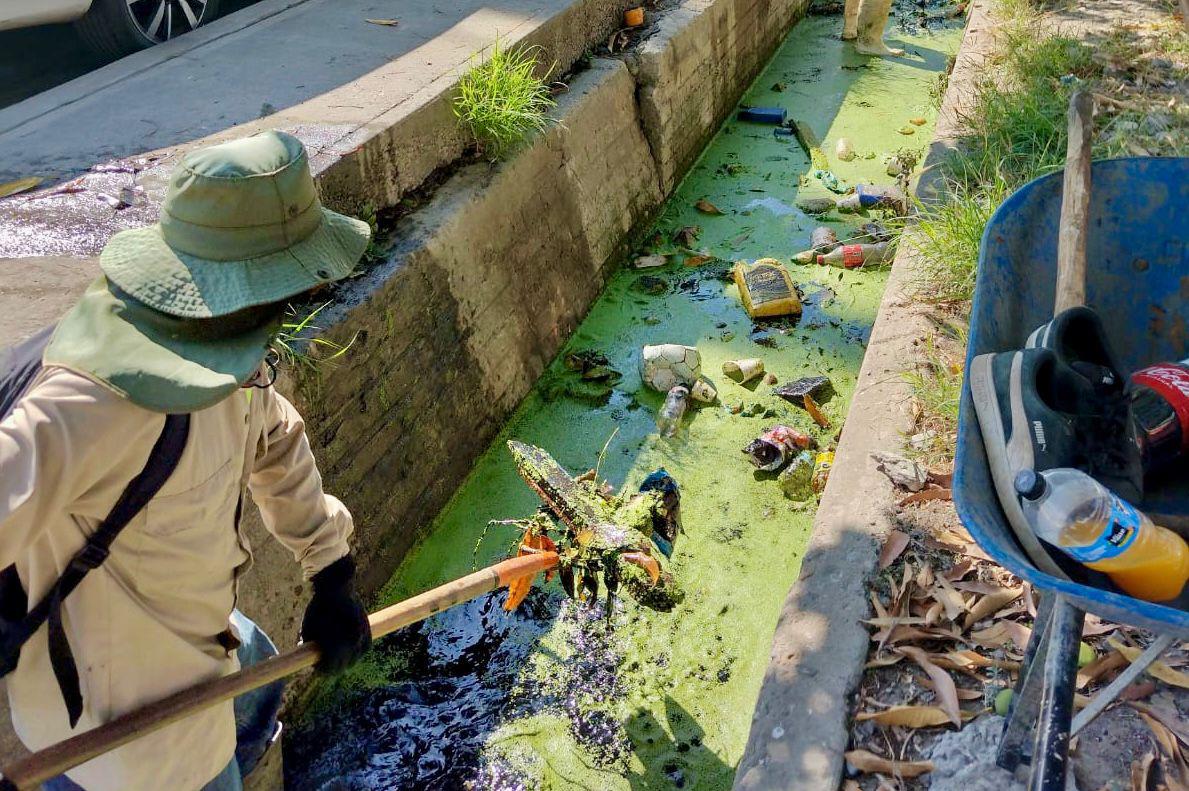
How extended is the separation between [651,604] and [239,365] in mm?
1920

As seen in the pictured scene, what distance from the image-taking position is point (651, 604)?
322 cm

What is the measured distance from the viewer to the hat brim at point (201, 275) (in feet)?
5.35

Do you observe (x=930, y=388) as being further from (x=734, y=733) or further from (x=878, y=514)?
(x=734, y=733)

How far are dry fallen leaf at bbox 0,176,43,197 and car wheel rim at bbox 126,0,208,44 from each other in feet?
6.53

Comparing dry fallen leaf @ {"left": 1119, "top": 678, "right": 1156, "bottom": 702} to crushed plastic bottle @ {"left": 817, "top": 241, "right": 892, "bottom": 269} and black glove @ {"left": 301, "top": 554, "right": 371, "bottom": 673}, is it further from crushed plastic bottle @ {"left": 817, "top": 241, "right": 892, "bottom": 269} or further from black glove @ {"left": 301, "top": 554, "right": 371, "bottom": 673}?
crushed plastic bottle @ {"left": 817, "top": 241, "right": 892, "bottom": 269}

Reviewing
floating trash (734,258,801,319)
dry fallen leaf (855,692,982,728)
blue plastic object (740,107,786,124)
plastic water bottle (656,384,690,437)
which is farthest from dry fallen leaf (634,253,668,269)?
dry fallen leaf (855,692,982,728)

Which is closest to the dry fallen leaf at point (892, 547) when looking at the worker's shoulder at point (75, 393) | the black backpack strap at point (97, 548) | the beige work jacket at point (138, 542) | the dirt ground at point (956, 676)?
the dirt ground at point (956, 676)

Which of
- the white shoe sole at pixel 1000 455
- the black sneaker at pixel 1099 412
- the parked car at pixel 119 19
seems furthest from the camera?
the parked car at pixel 119 19

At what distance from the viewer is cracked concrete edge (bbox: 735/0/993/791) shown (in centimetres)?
237

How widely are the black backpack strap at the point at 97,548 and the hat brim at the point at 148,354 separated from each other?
0.12m

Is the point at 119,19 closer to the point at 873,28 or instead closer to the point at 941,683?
the point at 941,683

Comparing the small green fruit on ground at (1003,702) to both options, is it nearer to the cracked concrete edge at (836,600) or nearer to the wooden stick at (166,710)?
the cracked concrete edge at (836,600)

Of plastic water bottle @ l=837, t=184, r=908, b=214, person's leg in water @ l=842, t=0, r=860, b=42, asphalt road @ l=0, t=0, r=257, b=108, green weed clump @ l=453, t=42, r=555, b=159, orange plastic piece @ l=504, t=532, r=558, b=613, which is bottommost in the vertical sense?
plastic water bottle @ l=837, t=184, r=908, b=214

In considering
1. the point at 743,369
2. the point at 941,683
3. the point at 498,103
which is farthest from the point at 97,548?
the point at 743,369
